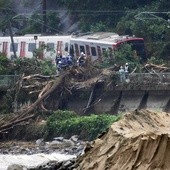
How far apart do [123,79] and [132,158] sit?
38.5 m

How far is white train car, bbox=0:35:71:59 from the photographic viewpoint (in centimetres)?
6994

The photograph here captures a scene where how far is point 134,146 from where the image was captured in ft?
70.4

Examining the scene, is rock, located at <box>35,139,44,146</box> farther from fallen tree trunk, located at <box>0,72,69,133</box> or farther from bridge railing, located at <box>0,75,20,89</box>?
bridge railing, located at <box>0,75,20,89</box>

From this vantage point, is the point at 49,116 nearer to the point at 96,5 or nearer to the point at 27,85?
the point at 27,85

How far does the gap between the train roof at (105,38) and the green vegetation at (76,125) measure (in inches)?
423

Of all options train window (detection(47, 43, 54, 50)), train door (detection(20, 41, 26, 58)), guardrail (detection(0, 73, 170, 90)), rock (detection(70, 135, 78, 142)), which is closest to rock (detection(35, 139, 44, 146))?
rock (detection(70, 135, 78, 142))

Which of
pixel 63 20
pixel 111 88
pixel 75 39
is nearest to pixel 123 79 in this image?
pixel 111 88

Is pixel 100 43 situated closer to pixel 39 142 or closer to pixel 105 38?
pixel 105 38

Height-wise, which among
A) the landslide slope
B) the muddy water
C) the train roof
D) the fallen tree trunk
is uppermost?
the landslide slope

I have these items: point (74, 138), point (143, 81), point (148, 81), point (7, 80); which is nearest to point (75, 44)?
point (7, 80)

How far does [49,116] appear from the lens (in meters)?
57.8

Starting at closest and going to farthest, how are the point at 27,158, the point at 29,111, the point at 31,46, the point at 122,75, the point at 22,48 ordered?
the point at 27,158 → the point at 29,111 → the point at 122,75 → the point at 31,46 → the point at 22,48

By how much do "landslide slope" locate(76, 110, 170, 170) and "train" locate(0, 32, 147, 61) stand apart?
4172cm

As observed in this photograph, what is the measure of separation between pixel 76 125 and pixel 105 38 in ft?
48.9
